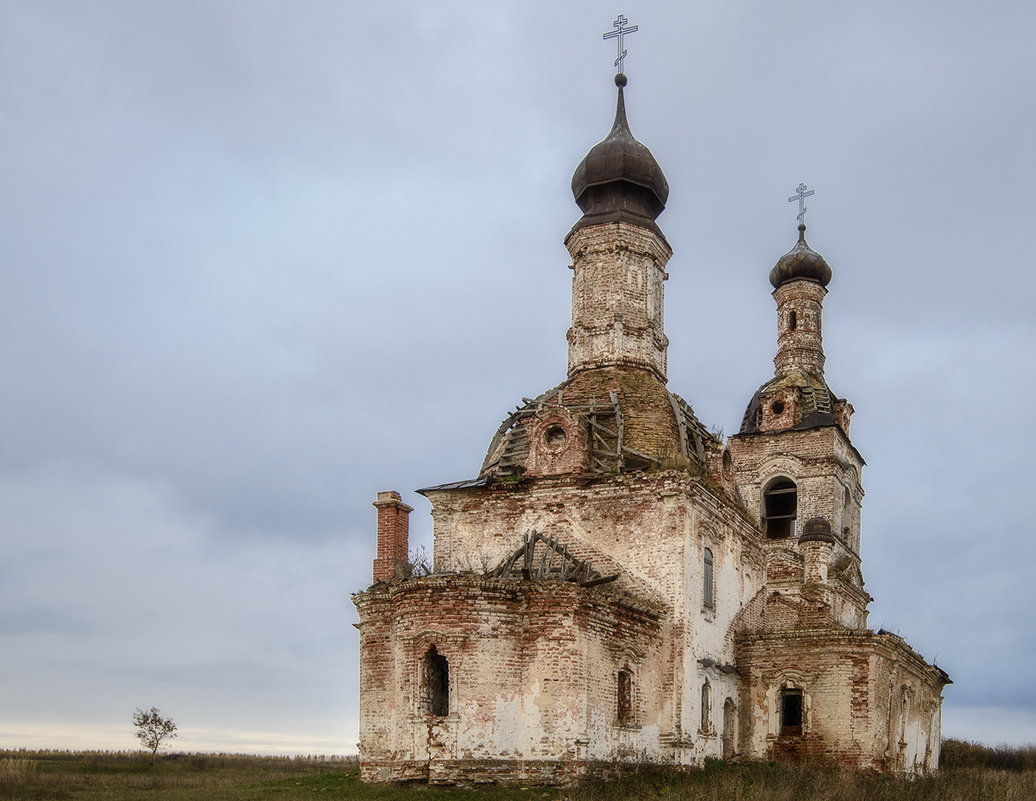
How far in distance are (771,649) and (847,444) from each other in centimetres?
962

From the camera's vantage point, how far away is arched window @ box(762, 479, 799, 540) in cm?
2980

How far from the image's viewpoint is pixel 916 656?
24.2 metres

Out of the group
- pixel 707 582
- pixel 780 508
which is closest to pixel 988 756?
pixel 780 508

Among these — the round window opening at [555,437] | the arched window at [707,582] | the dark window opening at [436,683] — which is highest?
the round window opening at [555,437]

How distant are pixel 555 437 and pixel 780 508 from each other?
37.0 ft

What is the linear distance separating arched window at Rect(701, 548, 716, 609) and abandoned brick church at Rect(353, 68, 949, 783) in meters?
0.11

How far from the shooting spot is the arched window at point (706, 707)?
20.4 metres

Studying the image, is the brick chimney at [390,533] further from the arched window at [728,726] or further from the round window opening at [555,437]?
the arched window at [728,726]

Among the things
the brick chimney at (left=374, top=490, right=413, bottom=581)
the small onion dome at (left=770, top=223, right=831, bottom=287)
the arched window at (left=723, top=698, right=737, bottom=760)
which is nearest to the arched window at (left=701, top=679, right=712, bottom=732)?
the arched window at (left=723, top=698, right=737, bottom=760)

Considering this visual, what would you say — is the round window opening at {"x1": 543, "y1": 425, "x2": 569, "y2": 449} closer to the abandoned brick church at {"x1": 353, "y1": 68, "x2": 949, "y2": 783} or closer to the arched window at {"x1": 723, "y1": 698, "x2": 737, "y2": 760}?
the abandoned brick church at {"x1": 353, "y1": 68, "x2": 949, "y2": 783}

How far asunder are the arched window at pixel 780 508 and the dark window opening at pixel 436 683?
14241 mm

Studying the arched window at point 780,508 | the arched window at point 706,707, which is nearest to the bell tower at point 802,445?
the arched window at point 780,508

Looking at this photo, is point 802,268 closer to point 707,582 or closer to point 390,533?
point 707,582

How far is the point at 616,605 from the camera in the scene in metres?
18.3
